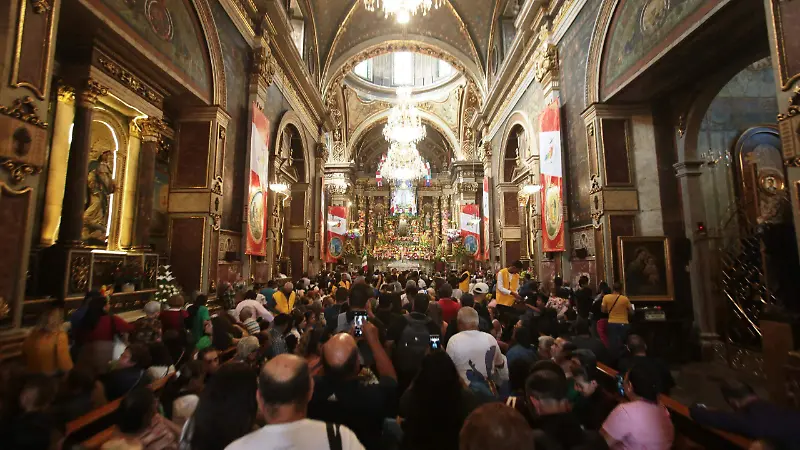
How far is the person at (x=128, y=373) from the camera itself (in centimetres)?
274

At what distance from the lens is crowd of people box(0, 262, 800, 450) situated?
4.36 ft

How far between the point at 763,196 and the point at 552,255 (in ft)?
14.5

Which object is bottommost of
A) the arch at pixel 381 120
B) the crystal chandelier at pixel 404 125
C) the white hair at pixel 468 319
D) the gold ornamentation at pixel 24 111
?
the white hair at pixel 468 319

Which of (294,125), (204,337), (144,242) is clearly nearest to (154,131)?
(144,242)

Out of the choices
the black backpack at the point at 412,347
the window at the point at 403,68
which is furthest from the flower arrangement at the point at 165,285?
the window at the point at 403,68

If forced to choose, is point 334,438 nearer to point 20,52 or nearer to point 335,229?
point 20,52

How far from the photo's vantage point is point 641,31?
20.6 ft

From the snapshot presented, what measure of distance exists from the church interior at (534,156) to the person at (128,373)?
1.77 meters

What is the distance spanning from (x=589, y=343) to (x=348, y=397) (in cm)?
257

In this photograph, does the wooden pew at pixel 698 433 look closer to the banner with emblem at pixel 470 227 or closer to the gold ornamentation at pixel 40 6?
the gold ornamentation at pixel 40 6

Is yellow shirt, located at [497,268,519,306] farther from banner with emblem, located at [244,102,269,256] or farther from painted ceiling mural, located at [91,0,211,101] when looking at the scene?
painted ceiling mural, located at [91,0,211,101]

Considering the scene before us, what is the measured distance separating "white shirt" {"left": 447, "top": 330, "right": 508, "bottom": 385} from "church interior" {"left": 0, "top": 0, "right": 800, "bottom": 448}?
1.31 m

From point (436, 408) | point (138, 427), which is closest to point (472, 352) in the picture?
point (436, 408)

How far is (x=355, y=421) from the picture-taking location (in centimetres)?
189
